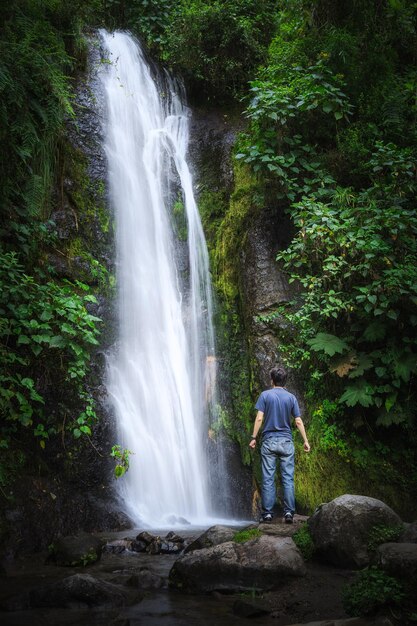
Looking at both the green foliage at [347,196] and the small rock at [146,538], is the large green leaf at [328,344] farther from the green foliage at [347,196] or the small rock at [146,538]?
the small rock at [146,538]

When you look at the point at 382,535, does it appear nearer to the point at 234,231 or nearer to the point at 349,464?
the point at 349,464

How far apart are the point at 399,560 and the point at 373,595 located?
391 millimetres

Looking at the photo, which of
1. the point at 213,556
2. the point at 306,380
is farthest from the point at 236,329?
the point at 213,556

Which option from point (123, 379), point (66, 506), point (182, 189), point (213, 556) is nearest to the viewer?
point (213, 556)

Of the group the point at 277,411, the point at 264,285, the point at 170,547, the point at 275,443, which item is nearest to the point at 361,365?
the point at 277,411

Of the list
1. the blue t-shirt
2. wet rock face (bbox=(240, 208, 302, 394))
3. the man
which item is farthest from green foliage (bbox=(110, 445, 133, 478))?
wet rock face (bbox=(240, 208, 302, 394))

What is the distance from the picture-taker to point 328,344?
736cm

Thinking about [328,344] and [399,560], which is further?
[328,344]

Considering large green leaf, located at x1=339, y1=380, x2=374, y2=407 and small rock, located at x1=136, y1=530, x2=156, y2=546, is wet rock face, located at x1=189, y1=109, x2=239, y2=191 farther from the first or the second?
small rock, located at x1=136, y1=530, x2=156, y2=546

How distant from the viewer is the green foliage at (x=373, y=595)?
3643 millimetres

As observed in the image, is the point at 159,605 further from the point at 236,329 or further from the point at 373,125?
the point at 373,125

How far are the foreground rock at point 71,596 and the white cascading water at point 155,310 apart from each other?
2.66m

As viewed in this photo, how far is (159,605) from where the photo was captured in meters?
4.25

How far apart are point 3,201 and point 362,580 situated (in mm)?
6405
